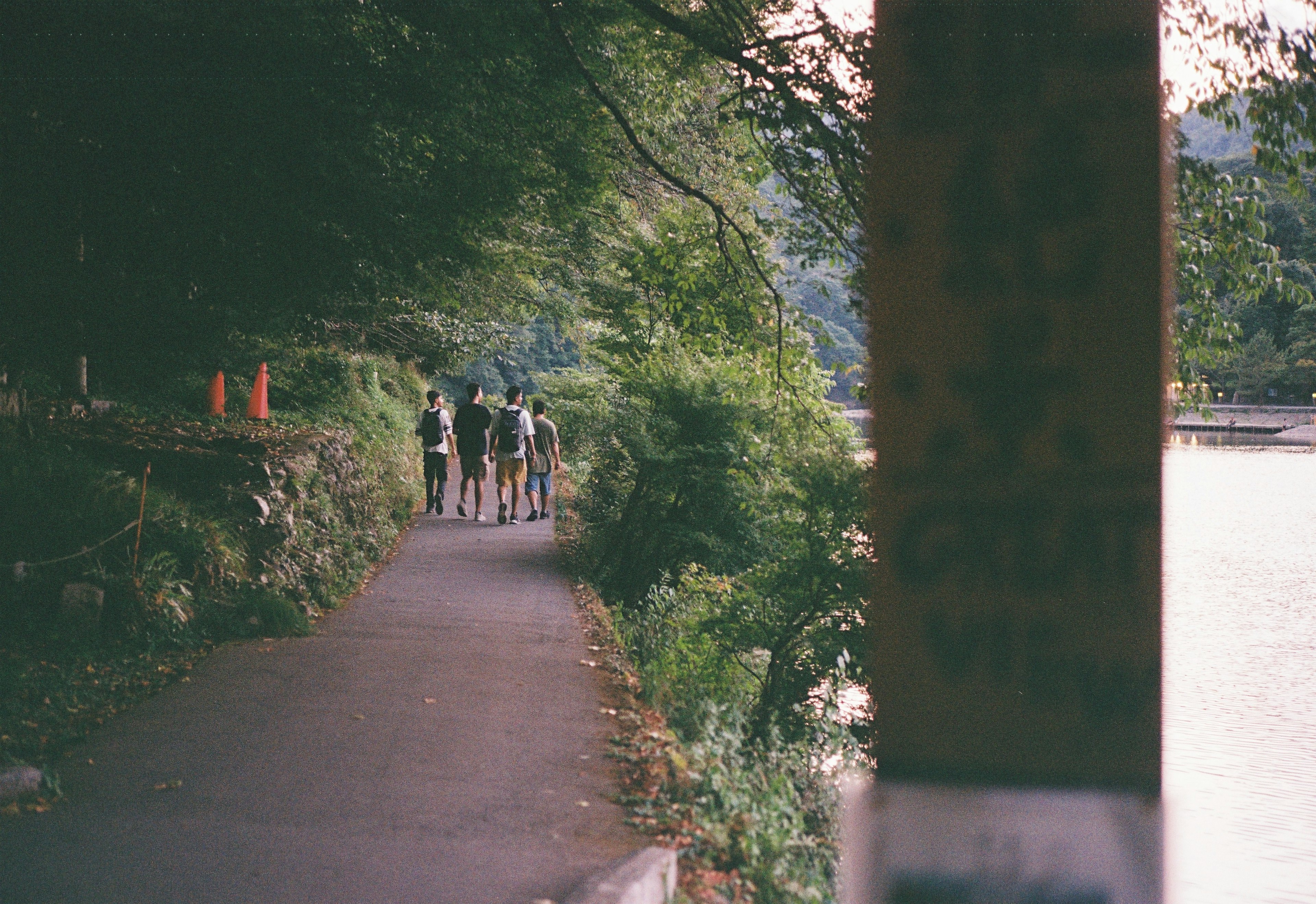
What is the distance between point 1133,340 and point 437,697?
4.35m

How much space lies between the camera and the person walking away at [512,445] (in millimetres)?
13523

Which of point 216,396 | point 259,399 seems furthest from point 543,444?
point 216,396

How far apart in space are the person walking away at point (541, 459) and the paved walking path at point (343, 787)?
7.11 meters

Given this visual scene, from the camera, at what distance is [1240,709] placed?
1288 cm

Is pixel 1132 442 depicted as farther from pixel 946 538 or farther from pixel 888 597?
pixel 888 597

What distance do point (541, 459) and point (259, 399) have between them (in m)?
4.10

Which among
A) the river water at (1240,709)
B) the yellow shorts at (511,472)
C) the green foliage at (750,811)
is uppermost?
the yellow shorts at (511,472)

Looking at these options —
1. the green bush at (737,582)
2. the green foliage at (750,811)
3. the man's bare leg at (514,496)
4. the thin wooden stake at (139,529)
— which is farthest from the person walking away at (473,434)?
the green foliage at (750,811)

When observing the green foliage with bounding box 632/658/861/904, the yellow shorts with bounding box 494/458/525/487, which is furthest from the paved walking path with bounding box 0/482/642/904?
the yellow shorts with bounding box 494/458/525/487

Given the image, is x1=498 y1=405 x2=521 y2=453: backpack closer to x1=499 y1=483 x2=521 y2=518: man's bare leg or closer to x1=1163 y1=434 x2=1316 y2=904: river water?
x1=499 y1=483 x2=521 y2=518: man's bare leg

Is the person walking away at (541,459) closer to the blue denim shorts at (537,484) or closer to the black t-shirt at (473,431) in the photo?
the blue denim shorts at (537,484)

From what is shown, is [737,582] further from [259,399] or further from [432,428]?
[259,399]

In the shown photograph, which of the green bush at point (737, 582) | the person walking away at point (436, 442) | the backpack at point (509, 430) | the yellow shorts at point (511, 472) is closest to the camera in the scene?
the green bush at point (737, 582)

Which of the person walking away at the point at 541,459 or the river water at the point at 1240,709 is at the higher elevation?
the person walking away at the point at 541,459
